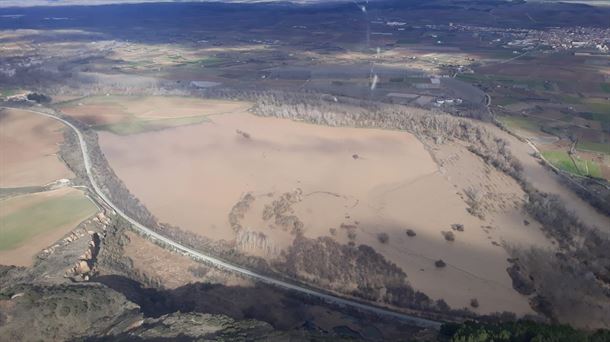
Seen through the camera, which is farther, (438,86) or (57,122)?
(438,86)

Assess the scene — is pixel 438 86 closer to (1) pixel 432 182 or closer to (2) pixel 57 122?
(1) pixel 432 182

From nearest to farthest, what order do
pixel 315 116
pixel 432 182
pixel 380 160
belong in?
pixel 432 182
pixel 380 160
pixel 315 116

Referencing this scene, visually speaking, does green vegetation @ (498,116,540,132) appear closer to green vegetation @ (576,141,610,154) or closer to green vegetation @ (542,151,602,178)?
green vegetation @ (576,141,610,154)

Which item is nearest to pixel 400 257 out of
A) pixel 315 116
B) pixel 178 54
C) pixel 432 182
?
pixel 432 182

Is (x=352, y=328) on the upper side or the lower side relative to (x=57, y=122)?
lower

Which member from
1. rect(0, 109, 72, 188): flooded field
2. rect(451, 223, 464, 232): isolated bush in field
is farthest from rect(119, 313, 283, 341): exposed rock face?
rect(0, 109, 72, 188): flooded field

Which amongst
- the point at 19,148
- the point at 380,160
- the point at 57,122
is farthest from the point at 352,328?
the point at 57,122

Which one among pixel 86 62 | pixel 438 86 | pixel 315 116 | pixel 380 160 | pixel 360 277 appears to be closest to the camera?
pixel 360 277
